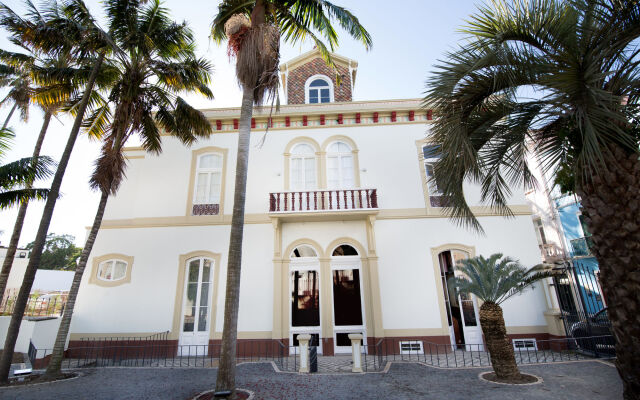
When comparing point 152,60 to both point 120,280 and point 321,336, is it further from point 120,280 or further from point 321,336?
point 321,336

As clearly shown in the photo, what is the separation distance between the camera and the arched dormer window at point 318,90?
42.3 feet

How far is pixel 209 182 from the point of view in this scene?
37.2ft

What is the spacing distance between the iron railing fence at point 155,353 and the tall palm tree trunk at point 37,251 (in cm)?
260

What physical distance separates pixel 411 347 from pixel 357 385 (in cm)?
372

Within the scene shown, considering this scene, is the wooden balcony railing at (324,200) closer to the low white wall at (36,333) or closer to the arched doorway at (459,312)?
the arched doorway at (459,312)

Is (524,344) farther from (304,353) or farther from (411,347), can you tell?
(304,353)

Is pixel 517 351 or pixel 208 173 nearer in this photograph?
pixel 517 351

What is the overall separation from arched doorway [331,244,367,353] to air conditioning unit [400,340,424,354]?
3.83 ft

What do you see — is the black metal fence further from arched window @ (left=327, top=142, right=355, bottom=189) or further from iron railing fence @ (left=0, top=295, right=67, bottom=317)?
iron railing fence @ (left=0, top=295, right=67, bottom=317)

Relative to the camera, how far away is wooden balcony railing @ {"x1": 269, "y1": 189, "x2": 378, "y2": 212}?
401 inches

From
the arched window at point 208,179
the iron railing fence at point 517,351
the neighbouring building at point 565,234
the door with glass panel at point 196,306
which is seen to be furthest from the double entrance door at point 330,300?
the neighbouring building at point 565,234

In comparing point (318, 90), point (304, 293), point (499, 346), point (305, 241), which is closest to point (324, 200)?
point (305, 241)

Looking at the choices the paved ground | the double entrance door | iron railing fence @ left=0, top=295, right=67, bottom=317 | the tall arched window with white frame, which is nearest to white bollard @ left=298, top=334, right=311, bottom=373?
the paved ground

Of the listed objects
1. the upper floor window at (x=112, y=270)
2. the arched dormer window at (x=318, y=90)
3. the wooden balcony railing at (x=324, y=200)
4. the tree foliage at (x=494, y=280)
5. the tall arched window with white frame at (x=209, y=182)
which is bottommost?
the tree foliage at (x=494, y=280)
